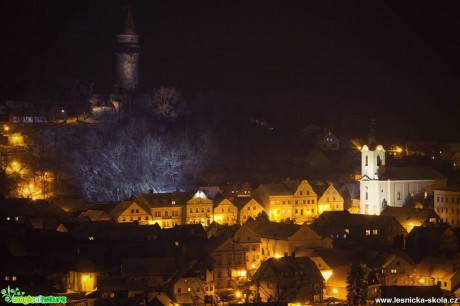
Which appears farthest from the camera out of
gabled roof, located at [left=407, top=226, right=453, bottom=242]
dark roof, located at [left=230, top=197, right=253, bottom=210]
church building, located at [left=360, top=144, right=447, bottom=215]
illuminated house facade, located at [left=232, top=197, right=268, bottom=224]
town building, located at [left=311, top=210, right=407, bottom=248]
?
church building, located at [left=360, top=144, right=447, bottom=215]

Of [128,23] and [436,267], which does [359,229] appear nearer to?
[436,267]

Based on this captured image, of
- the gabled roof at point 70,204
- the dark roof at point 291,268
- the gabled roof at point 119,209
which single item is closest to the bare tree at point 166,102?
the gabled roof at point 70,204

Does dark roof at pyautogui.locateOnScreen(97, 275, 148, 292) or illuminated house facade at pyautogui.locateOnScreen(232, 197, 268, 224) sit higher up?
illuminated house facade at pyautogui.locateOnScreen(232, 197, 268, 224)

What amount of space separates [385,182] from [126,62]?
1722cm

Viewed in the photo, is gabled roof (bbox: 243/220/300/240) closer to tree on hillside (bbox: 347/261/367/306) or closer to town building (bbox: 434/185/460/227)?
tree on hillside (bbox: 347/261/367/306)

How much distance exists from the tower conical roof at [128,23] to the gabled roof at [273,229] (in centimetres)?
2218

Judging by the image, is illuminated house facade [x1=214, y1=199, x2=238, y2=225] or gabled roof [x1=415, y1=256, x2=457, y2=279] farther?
illuminated house facade [x1=214, y1=199, x2=238, y2=225]

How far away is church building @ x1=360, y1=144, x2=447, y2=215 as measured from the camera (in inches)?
2308

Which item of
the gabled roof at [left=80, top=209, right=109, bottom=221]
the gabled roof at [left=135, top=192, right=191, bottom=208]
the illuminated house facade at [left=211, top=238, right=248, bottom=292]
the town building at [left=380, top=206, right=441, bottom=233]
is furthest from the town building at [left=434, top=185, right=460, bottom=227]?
the gabled roof at [left=80, top=209, right=109, bottom=221]

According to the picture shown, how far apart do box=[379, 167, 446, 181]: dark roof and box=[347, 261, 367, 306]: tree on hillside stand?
18.1m

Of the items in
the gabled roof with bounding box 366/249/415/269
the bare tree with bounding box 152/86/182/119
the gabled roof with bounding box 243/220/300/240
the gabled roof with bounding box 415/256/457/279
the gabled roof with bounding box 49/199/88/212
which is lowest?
the gabled roof with bounding box 415/256/457/279

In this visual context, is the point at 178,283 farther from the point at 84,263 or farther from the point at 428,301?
the point at 428,301

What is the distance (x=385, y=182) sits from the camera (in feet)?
193

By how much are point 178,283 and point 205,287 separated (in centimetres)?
144
